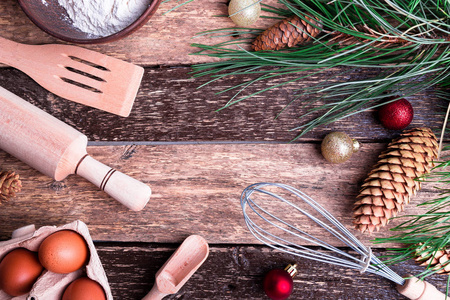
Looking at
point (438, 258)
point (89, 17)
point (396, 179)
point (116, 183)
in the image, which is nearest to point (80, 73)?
point (89, 17)

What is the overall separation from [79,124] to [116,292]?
1.06 feet

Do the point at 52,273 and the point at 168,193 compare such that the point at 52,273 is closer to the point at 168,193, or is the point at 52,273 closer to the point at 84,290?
the point at 84,290

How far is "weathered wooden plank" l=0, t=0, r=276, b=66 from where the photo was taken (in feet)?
2.02

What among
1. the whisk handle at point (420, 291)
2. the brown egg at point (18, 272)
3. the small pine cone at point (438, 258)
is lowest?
the whisk handle at point (420, 291)

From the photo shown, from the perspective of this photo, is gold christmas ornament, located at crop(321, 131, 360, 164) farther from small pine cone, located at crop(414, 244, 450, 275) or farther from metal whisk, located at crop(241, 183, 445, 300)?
small pine cone, located at crop(414, 244, 450, 275)

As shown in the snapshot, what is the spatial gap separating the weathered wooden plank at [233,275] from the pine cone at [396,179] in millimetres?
94

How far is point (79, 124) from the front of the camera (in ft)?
2.06

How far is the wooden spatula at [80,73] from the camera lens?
24.2 inches

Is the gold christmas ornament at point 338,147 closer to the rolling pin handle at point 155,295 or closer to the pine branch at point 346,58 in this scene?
the pine branch at point 346,58

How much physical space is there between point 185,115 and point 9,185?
33cm

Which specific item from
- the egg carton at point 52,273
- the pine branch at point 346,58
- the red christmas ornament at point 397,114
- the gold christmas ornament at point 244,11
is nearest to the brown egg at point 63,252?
the egg carton at point 52,273

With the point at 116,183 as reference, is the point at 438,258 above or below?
below

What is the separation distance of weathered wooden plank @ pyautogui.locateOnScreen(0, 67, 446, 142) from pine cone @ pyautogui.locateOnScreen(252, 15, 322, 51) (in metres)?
0.08

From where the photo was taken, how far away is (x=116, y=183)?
0.58 meters
